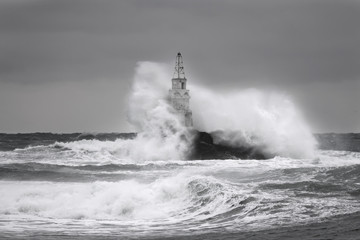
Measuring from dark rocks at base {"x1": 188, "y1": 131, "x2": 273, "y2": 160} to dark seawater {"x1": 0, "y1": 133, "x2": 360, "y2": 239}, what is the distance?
1000cm

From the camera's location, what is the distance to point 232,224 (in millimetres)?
15133

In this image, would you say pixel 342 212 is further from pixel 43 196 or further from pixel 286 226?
pixel 43 196

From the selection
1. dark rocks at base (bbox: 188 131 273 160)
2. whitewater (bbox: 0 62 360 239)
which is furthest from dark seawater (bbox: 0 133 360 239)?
dark rocks at base (bbox: 188 131 273 160)

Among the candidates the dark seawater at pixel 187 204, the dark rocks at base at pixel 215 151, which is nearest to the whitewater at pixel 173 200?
the dark seawater at pixel 187 204

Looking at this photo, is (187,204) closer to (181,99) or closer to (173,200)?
(173,200)

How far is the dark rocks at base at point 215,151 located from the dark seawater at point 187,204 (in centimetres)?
1000

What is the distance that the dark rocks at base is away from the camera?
3878 centimetres

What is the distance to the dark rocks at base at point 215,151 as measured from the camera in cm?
3878

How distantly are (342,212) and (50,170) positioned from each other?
629 inches

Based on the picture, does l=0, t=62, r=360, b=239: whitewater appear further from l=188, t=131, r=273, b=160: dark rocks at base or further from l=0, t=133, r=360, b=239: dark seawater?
l=188, t=131, r=273, b=160: dark rocks at base

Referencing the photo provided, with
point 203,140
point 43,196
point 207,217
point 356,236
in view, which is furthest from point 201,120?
point 356,236

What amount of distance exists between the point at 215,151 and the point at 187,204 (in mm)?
21292

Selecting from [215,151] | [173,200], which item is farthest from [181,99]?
[173,200]

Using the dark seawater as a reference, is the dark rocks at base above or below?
above
